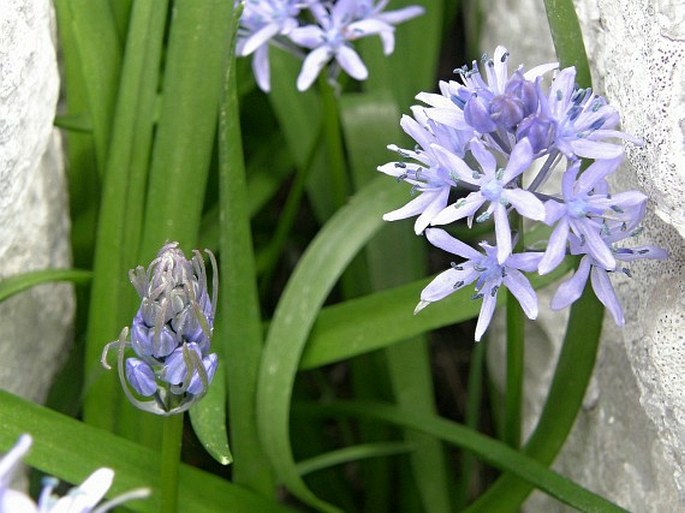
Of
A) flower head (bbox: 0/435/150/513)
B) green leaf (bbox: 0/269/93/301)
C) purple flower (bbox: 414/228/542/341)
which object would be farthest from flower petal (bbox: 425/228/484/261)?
green leaf (bbox: 0/269/93/301)

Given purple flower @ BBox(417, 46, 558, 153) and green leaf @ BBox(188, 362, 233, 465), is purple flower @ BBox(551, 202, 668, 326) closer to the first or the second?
purple flower @ BBox(417, 46, 558, 153)

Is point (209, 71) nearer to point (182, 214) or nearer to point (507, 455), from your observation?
point (182, 214)

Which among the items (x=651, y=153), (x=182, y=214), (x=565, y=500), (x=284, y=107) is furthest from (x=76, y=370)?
(x=651, y=153)

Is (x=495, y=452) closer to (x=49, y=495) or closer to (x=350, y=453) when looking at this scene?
(x=350, y=453)

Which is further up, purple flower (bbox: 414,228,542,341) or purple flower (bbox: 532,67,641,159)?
purple flower (bbox: 532,67,641,159)

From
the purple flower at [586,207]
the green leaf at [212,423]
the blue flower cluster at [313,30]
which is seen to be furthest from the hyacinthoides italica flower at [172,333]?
the blue flower cluster at [313,30]

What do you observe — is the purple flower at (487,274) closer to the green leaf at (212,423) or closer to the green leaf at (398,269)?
the green leaf at (212,423)

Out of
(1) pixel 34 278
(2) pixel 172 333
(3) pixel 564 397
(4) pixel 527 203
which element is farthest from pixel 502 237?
(1) pixel 34 278
